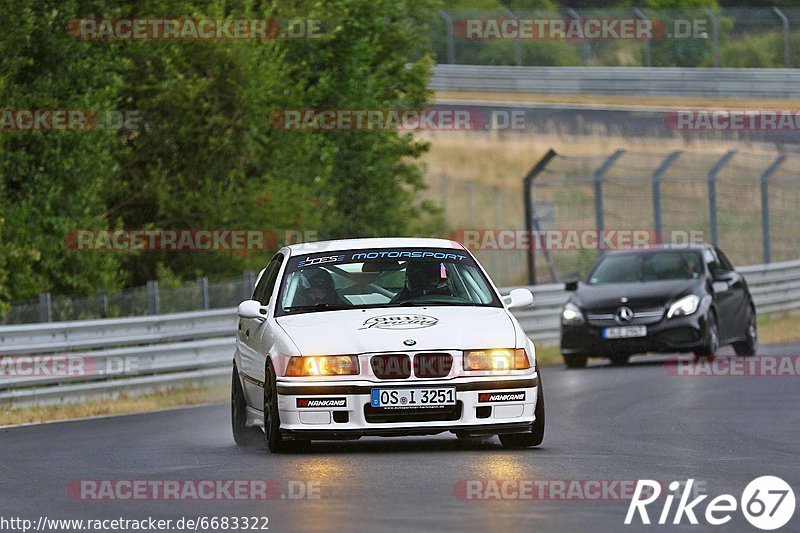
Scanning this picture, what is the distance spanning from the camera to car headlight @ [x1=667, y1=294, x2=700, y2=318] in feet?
73.8

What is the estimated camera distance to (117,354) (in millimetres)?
20438

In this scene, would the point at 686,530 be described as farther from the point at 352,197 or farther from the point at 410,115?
the point at 410,115

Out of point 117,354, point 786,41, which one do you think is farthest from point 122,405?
point 786,41

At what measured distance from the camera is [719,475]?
10.5m

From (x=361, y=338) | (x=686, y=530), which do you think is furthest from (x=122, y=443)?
(x=686, y=530)

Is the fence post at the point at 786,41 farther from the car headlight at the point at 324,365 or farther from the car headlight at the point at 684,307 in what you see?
the car headlight at the point at 324,365

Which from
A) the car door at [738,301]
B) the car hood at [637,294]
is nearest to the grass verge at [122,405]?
the car hood at [637,294]

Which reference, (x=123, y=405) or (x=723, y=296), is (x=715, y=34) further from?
(x=123, y=405)

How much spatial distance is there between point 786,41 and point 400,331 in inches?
1613

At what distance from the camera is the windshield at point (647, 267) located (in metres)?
23.6

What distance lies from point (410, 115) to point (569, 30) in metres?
19.4

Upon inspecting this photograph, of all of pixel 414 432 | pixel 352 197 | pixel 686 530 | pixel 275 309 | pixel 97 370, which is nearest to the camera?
pixel 686 530

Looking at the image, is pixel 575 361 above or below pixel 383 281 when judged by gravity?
below

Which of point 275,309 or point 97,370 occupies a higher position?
point 275,309
